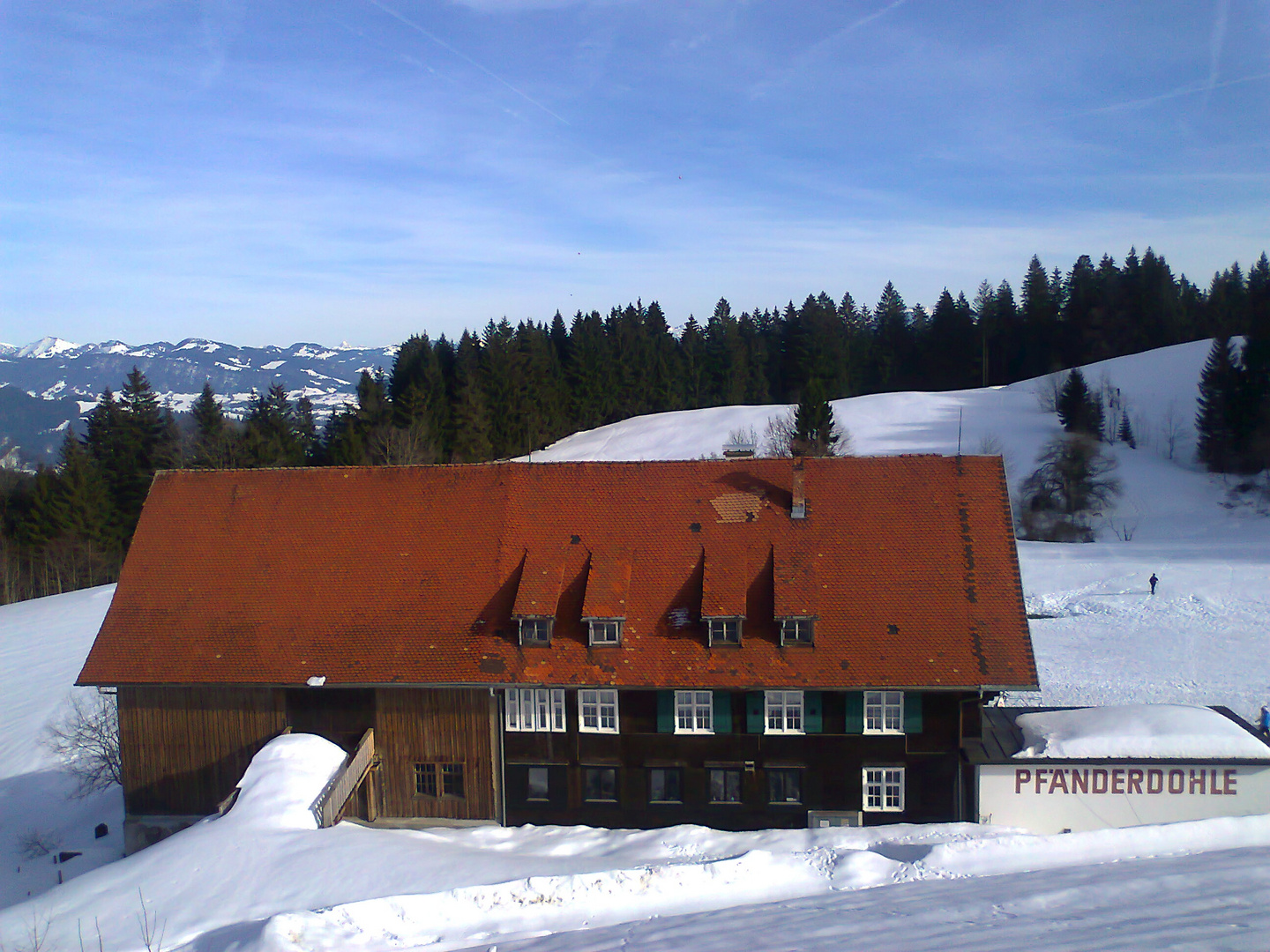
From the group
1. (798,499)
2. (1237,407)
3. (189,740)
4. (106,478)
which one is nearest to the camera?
(189,740)

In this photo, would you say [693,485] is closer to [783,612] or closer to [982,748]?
[783,612]

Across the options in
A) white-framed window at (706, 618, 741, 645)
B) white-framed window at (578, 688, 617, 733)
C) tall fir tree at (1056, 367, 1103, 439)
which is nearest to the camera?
white-framed window at (706, 618, 741, 645)

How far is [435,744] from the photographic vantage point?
19.6 meters

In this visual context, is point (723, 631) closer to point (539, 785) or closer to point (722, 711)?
point (722, 711)

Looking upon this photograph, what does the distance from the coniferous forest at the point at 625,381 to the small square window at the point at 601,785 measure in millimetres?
43182

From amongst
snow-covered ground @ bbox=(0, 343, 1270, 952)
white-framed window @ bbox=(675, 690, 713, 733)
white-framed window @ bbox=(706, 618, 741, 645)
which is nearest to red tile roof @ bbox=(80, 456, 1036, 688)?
white-framed window @ bbox=(706, 618, 741, 645)

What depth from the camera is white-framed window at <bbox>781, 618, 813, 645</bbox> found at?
744 inches

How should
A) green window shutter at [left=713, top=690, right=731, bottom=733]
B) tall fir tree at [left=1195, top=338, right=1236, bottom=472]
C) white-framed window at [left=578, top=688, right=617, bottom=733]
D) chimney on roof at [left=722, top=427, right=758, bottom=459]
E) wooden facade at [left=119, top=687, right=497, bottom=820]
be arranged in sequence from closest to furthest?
green window shutter at [left=713, top=690, right=731, bottom=733] → white-framed window at [left=578, top=688, right=617, bottom=733] → wooden facade at [left=119, top=687, right=497, bottom=820] → chimney on roof at [left=722, top=427, right=758, bottom=459] → tall fir tree at [left=1195, top=338, right=1236, bottom=472]

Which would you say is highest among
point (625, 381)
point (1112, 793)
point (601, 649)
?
point (625, 381)

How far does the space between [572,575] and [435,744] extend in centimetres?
495

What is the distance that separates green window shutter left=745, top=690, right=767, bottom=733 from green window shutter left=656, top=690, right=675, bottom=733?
1.65 metres

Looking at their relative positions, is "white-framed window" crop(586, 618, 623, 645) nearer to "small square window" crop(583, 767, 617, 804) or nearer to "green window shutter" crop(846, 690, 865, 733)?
"small square window" crop(583, 767, 617, 804)

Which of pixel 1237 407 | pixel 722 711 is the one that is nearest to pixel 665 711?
pixel 722 711

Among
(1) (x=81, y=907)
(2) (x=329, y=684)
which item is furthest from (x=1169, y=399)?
(1) (x=81, y=907)
